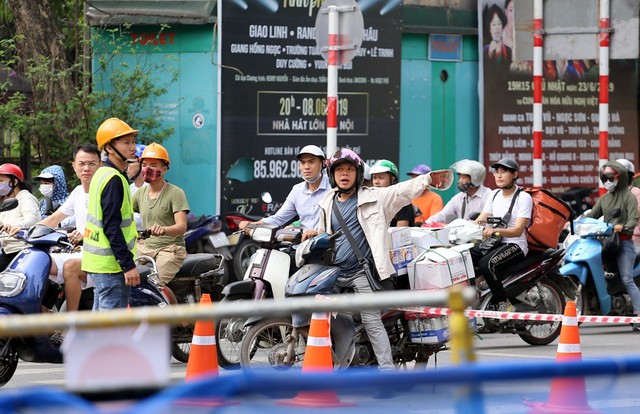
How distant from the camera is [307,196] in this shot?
35.6 feet

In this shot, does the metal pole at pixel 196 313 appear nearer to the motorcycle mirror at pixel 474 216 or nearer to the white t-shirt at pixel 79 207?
the white t-shirt at pixel 79 207

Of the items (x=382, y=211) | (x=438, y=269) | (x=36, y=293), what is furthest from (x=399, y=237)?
(x=36, y=293)

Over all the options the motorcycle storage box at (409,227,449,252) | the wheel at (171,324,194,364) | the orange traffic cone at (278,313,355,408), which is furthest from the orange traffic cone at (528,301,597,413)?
the wheel at (171,324,194,364)

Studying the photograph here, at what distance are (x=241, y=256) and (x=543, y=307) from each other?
5.11m

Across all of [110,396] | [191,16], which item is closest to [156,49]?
[191,16]

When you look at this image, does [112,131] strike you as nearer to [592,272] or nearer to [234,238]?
[592,272]

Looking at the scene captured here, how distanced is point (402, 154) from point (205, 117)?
312 cm

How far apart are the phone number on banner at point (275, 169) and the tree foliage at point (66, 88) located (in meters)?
1.25

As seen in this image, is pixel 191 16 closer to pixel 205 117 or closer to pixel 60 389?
pixel 205 117

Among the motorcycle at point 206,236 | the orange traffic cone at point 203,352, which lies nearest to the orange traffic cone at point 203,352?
the orange traffic cone at point 203,352

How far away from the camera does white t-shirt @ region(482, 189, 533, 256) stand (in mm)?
11766

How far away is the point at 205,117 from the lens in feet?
55.4

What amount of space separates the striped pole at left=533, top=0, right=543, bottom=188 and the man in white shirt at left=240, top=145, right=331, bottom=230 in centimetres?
685

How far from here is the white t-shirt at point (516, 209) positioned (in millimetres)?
11766
